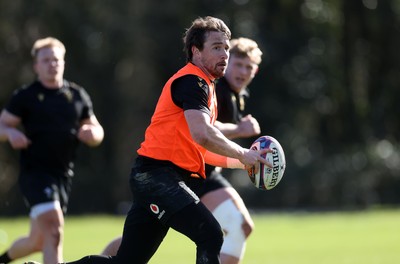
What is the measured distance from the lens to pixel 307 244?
14578 mm

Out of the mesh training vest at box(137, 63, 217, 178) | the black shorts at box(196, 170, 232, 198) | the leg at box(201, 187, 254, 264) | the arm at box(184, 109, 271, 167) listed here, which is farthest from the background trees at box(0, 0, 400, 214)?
the arm at box(184, 109, 271, 167)

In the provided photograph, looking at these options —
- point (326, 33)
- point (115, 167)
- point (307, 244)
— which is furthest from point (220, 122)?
point (115, 167)

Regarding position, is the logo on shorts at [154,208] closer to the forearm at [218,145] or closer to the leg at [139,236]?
the leg at [139,236]

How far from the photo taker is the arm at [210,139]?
6207mm

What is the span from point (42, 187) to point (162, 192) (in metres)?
2.91

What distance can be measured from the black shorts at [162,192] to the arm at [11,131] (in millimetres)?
2717

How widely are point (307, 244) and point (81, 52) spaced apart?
50.8 feet

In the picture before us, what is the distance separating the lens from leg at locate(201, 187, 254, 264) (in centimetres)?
809

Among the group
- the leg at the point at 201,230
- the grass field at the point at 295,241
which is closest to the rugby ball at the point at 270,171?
the leg at the point at 201,230

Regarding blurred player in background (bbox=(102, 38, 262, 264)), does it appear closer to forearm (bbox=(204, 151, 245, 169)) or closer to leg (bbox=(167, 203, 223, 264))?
forearm (bbox=(204, 151, 245, 169))

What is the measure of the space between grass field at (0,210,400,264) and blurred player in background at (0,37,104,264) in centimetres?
282

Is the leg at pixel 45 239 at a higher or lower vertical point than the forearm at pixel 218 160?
lower

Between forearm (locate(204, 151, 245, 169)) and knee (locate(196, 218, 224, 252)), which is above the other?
forearm (locate(204, 151, 245, 169))

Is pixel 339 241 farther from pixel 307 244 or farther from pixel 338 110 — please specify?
pixel 338 110
